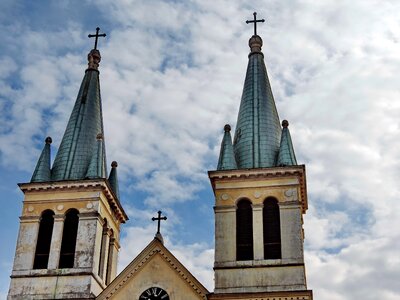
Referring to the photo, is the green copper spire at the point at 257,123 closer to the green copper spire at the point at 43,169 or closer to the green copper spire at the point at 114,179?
the green copper spire at the point at 114,179

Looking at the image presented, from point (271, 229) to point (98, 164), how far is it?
9045mm

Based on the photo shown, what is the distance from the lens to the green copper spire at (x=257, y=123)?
110ft

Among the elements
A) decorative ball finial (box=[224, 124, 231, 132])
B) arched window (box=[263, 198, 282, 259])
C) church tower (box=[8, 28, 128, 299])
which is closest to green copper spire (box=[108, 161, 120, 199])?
church tower (box=[8, 28, 128, 299])

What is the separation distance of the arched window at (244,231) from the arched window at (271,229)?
0.65m

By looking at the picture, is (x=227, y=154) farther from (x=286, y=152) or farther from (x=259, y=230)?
(x=259, y=230)

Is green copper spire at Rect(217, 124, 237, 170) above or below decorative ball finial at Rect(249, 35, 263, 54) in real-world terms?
below

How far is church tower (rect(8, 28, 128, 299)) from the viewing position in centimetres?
3152

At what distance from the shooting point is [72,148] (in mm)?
35594

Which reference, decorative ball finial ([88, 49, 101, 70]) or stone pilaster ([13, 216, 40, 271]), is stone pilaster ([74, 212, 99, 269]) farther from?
decorative ball finial ([88, 49, 101, 70])

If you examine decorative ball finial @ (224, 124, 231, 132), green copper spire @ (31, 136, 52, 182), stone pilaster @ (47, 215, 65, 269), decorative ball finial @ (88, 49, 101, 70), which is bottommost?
stone pilaster @ (47, 215, 65, 269)

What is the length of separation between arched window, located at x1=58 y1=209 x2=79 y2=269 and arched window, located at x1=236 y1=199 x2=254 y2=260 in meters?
7.49

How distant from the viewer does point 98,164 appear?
3438 cm

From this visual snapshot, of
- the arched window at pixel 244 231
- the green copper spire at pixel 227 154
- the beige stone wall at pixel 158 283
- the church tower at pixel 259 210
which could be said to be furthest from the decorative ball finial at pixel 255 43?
the beige stone wall at pixel 158 283

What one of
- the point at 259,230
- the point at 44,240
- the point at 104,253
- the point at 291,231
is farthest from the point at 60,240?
the point at 291,231
